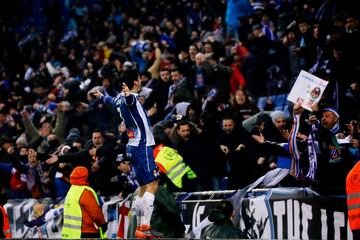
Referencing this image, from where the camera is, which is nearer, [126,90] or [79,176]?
[126,90]

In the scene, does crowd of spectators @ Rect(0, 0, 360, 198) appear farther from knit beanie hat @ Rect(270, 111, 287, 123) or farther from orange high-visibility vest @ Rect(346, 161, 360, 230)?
orange high-visibility vest @ Rect(346, 161, 360, 230)

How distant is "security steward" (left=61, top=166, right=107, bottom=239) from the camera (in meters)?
13.9

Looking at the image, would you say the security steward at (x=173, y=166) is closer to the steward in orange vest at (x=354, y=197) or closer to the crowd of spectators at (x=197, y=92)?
the crowd of spectators at (x=197, y=92)

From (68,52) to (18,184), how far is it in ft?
28.4

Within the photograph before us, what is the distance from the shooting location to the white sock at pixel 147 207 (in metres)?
11.9

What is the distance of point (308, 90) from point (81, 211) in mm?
3886

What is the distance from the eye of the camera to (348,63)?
14703mm

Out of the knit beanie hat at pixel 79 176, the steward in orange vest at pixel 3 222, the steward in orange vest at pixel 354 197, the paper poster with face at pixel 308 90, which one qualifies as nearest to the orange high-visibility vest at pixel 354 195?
the steward in orange vest at pixel 354 197

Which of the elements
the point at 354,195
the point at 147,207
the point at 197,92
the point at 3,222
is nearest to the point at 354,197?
the point at 354,195

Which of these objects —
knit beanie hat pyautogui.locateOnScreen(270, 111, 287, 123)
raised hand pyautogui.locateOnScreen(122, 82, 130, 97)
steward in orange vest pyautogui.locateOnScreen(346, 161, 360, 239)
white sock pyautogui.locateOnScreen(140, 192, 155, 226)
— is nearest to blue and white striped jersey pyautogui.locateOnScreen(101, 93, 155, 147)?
raised hand pyautogui.locateOnScreen(122, 82, 130, 97)

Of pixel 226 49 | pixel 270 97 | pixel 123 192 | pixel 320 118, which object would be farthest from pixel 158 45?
pixel 320 118

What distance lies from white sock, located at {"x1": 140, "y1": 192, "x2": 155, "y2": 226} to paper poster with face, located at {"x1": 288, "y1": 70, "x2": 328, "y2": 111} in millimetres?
2486

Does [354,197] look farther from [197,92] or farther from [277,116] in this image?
[197,92]

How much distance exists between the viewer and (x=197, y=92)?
17906 mm
